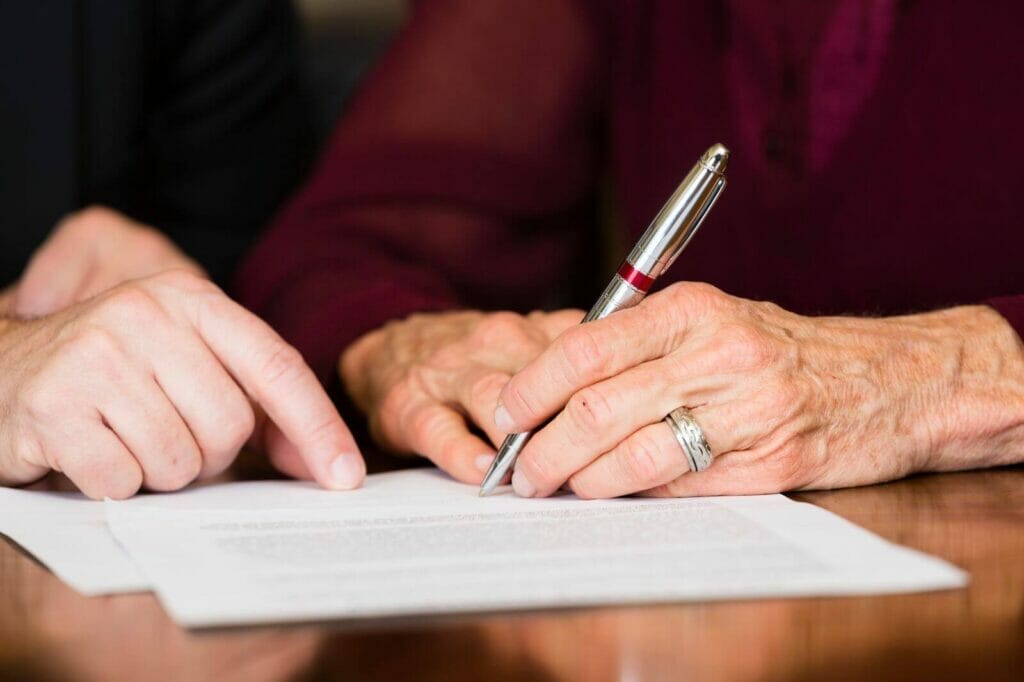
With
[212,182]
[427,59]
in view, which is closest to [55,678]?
[427,59]

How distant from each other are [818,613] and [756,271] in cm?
75

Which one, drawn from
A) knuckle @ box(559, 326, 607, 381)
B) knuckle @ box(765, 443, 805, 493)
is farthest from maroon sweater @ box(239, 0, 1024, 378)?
knuckle @ box(559, 326, 607, 381)

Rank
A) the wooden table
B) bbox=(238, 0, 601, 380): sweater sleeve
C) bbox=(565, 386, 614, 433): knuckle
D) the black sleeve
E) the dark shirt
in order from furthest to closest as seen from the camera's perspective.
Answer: the black sleeve
the dark shirt
bbox=(238, 0, 601, 380): sweater sleeve
bbox=(565, 386, 614, 433): knuckle
the wooden table

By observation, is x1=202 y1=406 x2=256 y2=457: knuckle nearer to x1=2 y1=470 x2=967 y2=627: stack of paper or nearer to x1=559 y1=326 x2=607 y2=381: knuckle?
x1=2 y1=470 x2=967 y2=627: stack of paper

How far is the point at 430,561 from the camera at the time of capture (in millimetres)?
560

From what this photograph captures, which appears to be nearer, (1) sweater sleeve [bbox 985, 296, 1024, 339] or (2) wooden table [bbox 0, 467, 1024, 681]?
(2) wooden table [bbox 0, 467, 1024, 681]

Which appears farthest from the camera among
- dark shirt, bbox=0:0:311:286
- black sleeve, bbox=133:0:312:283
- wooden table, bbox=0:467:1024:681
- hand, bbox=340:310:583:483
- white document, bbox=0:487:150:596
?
black sleeve, bbox=133:0:312:283

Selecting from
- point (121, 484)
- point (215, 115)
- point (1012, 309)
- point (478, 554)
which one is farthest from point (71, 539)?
point (215, 115)

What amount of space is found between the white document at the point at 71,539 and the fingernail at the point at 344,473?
0.14 meters

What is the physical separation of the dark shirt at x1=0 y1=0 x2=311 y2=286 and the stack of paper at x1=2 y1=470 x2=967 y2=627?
100 centimetres

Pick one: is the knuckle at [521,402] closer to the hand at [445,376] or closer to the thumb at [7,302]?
the hand at [445,376]

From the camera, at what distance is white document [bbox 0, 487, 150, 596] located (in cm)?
55

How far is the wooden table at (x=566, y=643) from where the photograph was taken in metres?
0.44

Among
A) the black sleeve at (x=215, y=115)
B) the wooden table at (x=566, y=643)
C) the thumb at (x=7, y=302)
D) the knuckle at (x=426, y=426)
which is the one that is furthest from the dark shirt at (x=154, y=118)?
the wooden table at (x=566, y=643)
